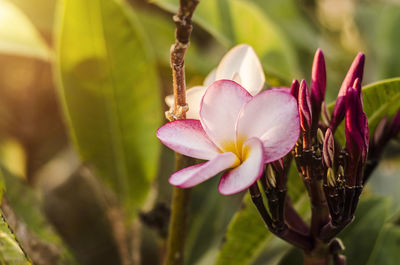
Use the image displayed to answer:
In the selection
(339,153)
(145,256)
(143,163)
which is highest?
(339,153)

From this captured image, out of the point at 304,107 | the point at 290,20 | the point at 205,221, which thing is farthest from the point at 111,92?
the point at 290,20

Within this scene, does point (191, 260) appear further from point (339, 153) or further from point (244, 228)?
point (339, 153)

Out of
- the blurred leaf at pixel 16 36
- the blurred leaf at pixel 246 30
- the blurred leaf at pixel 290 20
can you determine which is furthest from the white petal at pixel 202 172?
the blurred leaf at pixel 290 20

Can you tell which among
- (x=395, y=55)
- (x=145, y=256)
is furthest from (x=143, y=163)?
(x=395, y=55)

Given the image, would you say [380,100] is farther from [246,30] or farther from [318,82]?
[246,30]

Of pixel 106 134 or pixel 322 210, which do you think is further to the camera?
pixel 106 134

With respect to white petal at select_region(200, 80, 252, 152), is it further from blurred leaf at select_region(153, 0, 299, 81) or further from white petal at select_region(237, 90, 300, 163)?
blurred leaf at select_region(153, 0, 299, 81)

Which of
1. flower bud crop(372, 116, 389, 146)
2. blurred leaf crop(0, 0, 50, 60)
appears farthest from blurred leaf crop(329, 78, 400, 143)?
blurred leaf crop(0, 0, 50, 60)

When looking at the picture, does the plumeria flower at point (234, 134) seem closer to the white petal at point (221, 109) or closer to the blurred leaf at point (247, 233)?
the white petal at point (221, 109)
